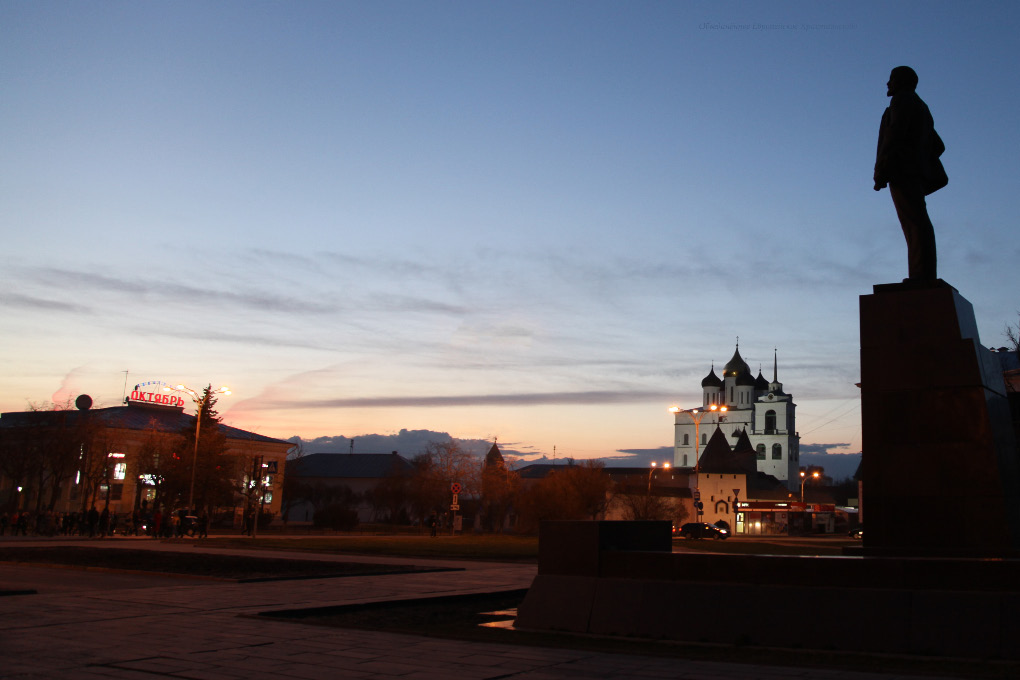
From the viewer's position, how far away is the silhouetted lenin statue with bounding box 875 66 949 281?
40.9 ft

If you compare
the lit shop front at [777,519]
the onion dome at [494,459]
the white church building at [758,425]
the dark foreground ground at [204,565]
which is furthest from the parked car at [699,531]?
the white church building at [758,425]

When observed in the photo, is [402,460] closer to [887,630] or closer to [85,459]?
[85,459]

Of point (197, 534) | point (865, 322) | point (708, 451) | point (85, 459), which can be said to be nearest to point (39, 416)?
point (85, 459)

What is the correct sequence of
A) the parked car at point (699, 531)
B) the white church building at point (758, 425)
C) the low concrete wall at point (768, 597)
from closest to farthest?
the low concrete wall at point (768, 597) → the parked car at point (699, 531) → the white church building at point (758, 425)

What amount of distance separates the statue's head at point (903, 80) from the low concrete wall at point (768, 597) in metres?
7.03

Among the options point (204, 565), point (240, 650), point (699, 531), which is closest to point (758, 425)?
point (699, 531)

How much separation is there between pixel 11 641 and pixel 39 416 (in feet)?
205

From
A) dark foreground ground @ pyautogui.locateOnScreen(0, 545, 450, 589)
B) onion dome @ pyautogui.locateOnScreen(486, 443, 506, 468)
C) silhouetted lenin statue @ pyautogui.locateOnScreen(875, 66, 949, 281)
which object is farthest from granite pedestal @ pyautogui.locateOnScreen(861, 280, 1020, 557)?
onion dome @ pyautogui.locateOnScreen(486, 443, 506, 468)

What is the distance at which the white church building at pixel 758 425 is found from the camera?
179m

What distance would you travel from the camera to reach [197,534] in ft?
166

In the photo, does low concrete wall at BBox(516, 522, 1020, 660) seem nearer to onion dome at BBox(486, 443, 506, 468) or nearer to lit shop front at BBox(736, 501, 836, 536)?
onion dome at BBox(486, 443, 506, 468)

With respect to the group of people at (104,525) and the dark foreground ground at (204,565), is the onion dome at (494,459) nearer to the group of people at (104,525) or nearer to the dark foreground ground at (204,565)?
the group of people at (104,525)

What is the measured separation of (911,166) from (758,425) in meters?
180

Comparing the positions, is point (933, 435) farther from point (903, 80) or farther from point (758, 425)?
point (758, 425)
